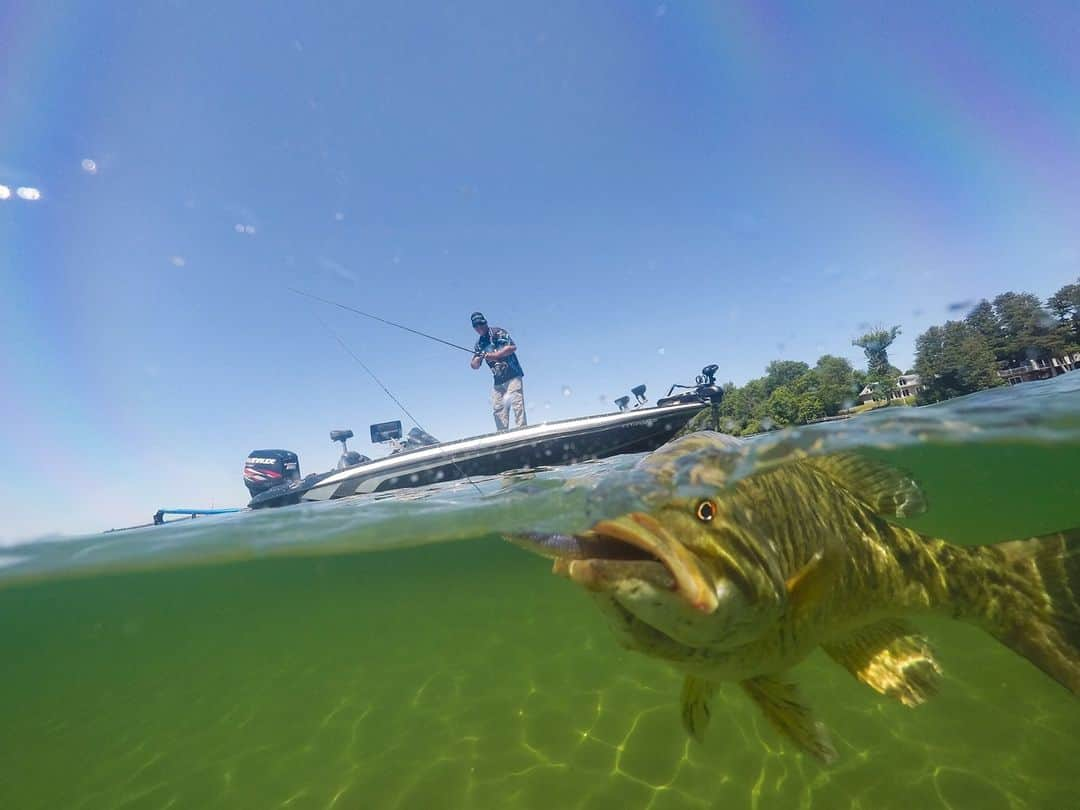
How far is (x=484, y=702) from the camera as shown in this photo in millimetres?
6688

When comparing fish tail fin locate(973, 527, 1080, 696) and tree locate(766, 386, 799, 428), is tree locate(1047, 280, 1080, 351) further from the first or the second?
fish tail fin locate(973, 527, 1080, 696)

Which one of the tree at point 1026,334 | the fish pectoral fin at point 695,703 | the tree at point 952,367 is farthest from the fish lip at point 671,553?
the tree at point 1026,334

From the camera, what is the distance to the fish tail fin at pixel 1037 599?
238cm

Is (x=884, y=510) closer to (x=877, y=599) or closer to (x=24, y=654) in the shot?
(x=877, y=599)

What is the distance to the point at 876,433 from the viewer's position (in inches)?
257

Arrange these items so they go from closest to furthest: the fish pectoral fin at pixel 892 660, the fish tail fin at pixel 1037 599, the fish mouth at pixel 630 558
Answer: the fish mouth at pixel 630 558 < the fish pectoral fin at pixel 892 660 < the fish tail fin at pixel 1037 599

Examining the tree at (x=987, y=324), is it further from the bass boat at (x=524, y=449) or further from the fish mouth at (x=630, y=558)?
the fish mouth at (x=630, y=558)

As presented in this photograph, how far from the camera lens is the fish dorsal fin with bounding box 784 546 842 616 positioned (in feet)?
5.25

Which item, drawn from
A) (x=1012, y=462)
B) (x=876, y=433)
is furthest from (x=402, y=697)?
(x=1012, y=462)

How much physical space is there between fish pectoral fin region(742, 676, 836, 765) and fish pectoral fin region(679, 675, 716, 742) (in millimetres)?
208

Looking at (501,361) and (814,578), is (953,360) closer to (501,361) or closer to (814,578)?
(501,361)

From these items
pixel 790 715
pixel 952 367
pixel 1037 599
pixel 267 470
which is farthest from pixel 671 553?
pixel 952 367

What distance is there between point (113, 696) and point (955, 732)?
18.7 m

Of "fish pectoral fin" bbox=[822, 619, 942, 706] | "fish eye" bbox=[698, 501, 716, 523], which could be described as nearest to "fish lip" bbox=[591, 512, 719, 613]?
"fish eye" bbox=[698, 501, 716, 523]
